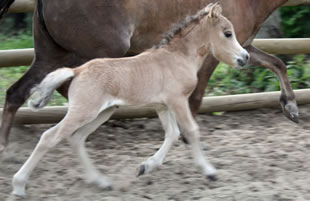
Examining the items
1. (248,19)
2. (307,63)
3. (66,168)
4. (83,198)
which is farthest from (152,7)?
(307,63)

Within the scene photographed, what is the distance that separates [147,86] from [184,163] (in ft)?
2.81

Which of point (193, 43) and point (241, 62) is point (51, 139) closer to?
point (193, 43)

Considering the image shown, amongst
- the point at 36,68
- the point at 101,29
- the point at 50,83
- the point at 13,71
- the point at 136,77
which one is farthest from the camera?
the point at 13,71

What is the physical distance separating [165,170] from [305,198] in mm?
1113

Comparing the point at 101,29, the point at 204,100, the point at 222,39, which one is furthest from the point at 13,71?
the point at 222,39

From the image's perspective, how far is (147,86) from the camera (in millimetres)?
4090

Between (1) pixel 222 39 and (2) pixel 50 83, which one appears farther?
(1) pixel 222 39

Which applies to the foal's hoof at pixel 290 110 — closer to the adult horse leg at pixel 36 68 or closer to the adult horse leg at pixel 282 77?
the adult horse leg at pixel 282 77

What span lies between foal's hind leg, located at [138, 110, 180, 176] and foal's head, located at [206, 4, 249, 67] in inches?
24.9

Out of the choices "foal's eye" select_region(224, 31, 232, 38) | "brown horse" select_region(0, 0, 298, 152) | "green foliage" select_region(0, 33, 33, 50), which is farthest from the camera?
"green foliage" select_region(0, 33, 33, 50)

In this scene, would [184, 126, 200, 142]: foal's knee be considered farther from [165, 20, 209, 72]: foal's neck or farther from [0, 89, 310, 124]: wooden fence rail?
[0, 89, 310, 124]: wooden fence rail

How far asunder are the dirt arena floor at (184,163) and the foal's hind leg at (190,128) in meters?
0.10

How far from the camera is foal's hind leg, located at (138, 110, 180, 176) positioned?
14.0 ft

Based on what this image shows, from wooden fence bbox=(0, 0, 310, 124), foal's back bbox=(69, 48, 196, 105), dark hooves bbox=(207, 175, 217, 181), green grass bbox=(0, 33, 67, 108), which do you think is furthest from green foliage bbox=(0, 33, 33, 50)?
dark hooves bbox=(207, 175, 217, 181)
